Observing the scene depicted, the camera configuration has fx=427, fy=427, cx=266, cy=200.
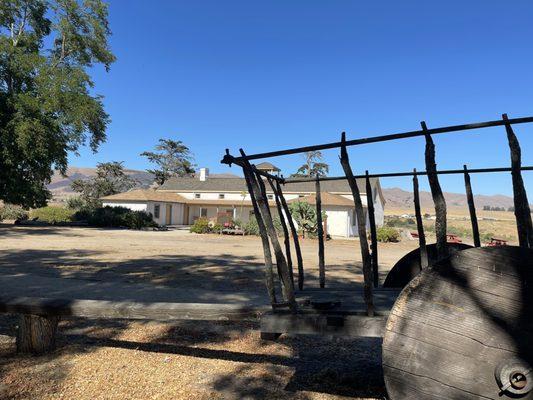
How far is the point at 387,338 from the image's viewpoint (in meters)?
2.33

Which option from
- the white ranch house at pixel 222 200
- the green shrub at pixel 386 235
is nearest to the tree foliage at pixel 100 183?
the white ranch house at pixel 222 200

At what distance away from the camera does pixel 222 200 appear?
46.2 metres

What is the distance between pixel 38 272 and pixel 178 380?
757 cm

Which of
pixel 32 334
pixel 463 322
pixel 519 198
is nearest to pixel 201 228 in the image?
pixel 32 334

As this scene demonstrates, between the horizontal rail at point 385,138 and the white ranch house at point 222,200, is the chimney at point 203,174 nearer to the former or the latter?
the white ranch house at point 222,200

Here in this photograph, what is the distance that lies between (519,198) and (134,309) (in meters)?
3.02

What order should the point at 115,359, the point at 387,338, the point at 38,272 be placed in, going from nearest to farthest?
1. the point at 387,338
2. the point at 115,359
3. the point at 38,272

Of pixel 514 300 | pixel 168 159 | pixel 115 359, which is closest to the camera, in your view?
pixel 514 300

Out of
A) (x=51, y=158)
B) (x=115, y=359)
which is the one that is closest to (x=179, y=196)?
(x=51, y=158)

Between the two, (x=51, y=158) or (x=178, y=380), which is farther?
(x=51, y=158)

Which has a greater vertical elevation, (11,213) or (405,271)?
(11,213)

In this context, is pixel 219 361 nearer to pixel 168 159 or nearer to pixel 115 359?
pixel 115 359

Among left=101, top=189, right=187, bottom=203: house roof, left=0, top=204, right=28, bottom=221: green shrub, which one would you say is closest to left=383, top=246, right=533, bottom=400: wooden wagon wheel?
left=101, top=189, right=187, bottom=203: house roof

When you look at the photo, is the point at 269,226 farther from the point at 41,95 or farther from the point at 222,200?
the point at 222,200
